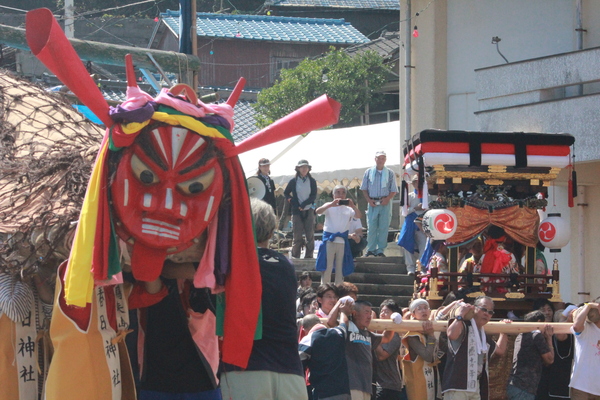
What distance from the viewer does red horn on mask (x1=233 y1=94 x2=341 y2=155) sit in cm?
368

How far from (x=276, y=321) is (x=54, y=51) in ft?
6.32

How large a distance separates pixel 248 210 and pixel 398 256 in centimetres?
1003

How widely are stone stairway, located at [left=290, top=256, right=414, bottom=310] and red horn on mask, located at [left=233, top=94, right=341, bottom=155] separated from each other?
8.63 m

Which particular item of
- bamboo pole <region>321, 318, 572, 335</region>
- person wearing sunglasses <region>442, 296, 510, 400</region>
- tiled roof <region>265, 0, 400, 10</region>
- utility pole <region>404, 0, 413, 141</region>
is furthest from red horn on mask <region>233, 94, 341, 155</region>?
tiled roof <region>265, 0, 400, 10</region>

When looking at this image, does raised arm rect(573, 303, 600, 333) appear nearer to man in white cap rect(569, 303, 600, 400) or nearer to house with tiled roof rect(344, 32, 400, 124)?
man in white cap rect(569, 303, 600, 400)

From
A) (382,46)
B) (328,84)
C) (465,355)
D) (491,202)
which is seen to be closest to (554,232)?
(491,202)

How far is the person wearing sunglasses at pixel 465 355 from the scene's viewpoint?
7.68 meters

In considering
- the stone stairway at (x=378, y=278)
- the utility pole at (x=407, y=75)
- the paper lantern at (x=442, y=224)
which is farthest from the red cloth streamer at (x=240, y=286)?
the utility pole at (x=407, y=75)

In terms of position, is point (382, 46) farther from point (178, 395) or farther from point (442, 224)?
point (178, 395)

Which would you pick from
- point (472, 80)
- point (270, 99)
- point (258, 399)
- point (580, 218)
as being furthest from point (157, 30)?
point (258, 399)

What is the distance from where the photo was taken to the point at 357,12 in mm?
31156

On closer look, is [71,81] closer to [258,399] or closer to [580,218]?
[258,399]

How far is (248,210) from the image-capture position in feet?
12.5

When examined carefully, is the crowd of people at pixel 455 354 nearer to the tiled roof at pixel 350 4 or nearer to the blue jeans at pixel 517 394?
the blue jeans at pixel 517 394
